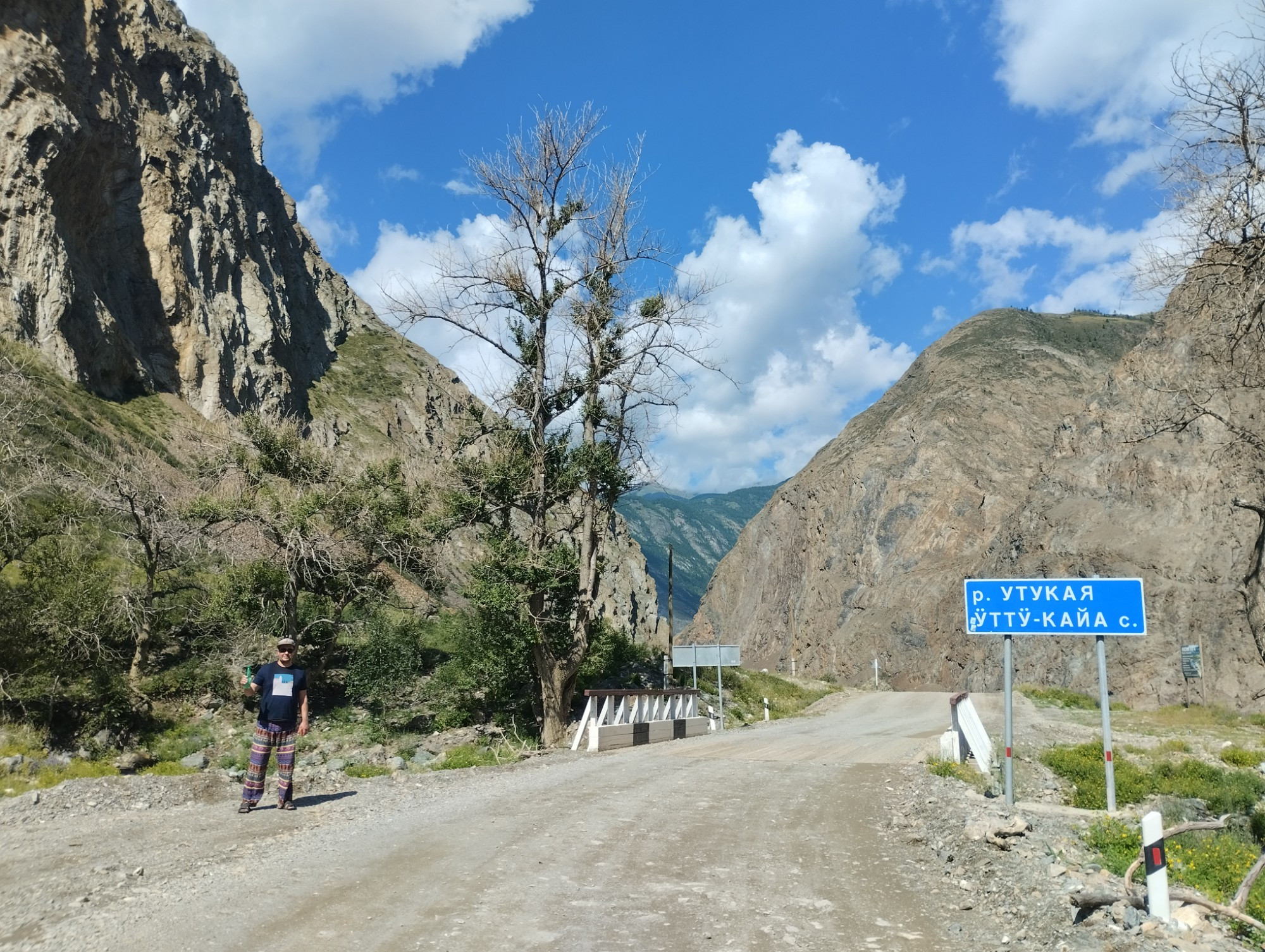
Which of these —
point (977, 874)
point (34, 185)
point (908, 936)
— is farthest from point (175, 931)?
point (34, 185)

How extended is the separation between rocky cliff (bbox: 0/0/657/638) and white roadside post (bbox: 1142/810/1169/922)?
20.4m

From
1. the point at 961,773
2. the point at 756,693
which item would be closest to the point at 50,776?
the point at 961,773

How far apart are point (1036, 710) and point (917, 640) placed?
31.6 meters

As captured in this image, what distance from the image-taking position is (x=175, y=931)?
5391mm

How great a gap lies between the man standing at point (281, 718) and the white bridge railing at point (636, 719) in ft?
26.4

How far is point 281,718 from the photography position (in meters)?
9.65

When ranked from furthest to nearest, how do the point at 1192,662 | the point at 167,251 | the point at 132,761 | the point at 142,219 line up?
the point at 167,251, the point at 142,219, the point at 1192,662, the point at 132,761

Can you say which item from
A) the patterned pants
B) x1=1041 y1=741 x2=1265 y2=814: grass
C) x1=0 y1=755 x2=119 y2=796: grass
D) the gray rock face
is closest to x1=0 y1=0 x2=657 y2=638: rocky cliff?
the gray rock face

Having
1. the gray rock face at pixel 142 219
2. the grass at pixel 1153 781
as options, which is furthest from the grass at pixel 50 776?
the gray rock face at pixel 142 219

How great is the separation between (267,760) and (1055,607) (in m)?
9.09

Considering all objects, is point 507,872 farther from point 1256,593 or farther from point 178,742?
point 1256,593

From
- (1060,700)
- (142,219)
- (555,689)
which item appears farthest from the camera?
(142,219)

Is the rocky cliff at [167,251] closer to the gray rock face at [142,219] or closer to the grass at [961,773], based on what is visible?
the gray rock face at [142,219]

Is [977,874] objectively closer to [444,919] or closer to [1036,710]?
[444,919]
